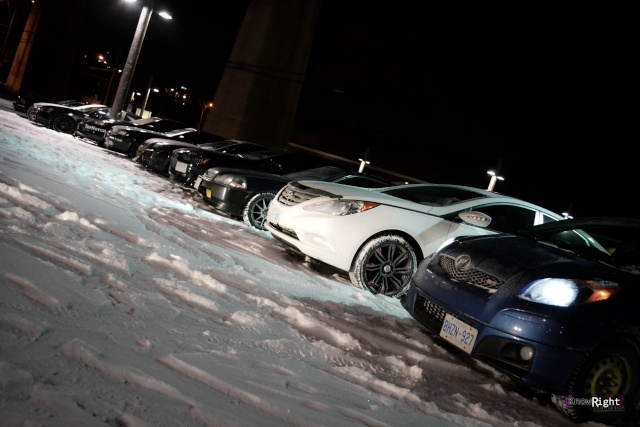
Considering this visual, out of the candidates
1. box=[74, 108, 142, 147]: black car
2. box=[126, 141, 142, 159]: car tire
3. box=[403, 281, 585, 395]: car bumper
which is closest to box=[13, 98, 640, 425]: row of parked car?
box=[403, 281, 585, 395]: car bumper

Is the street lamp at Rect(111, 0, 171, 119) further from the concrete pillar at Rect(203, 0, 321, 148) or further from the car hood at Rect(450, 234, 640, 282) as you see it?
the car hood at Rect(450, 234, 640, 282)

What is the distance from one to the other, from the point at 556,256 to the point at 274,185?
5.03m

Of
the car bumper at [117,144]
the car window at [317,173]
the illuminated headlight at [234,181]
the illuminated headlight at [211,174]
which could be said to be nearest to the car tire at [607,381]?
the illuminated headlight at [234,181]

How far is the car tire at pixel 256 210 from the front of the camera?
7.78 meters

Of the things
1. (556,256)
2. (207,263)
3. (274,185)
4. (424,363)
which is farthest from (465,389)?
(274,185)

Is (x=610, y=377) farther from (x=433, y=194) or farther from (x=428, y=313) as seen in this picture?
(x=433, y=194)

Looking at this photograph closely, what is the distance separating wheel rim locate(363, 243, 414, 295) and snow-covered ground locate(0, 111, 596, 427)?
0.88ft

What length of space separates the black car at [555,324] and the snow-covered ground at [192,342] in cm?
26

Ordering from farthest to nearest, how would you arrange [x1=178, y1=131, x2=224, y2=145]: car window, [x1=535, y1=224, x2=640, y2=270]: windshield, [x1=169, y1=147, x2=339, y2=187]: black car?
[x1=178, y1=131, x2=224, y2=145]: car window
[x1=169, y1=147, x2=339, y2=187]: black car
[x1=535, y1=224, x2=640, y2=270]: windshield

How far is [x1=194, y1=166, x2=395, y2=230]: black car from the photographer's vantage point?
7750 mm

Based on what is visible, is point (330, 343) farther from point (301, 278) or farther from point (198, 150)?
point (198, 150)

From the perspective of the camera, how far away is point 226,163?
975 centimetres

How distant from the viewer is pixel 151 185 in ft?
30.2

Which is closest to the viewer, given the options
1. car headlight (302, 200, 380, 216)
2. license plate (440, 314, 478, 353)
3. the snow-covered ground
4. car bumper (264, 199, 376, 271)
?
the snow-covered ground
